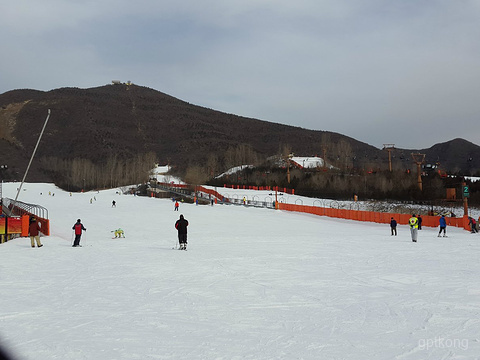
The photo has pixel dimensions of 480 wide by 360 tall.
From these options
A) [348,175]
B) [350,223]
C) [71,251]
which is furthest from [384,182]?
[71,251]

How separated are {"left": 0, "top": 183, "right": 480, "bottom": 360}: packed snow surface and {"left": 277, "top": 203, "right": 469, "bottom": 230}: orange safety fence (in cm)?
1929

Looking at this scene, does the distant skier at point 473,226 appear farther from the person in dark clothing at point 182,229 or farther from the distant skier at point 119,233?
the distant skier at point 119,233

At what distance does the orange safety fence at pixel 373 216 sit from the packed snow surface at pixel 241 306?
19293mm

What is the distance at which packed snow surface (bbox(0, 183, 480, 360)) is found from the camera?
629cm

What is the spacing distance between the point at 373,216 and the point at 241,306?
34.2 m

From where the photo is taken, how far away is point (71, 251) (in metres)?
19.0

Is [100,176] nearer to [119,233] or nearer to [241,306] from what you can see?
[119,233]

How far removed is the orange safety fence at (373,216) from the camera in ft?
115

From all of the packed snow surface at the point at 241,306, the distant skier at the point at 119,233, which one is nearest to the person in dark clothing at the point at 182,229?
the packed snow surface at the point at 241,306

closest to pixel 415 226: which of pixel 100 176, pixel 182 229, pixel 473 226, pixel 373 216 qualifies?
pixel 473 226

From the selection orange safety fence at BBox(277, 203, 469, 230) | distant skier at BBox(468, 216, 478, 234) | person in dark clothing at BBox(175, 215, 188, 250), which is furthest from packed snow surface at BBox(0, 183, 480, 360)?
orange safety fence at BBox(277, 203, 469, 230)

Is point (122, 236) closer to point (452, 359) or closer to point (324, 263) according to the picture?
point (324, 263)

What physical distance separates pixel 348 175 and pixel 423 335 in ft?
319

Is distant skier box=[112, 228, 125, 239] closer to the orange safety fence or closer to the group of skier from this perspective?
the group of skier
